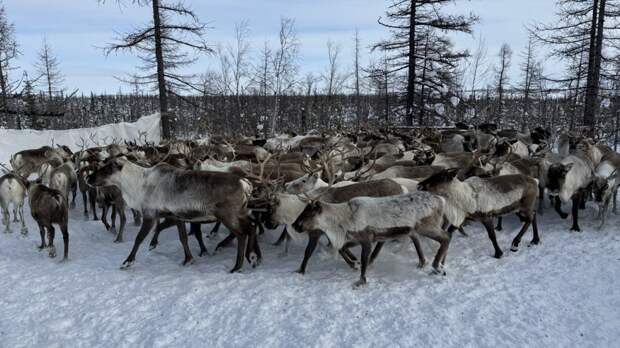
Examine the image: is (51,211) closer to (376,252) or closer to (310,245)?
(310,245)

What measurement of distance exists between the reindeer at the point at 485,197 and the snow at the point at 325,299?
522mm

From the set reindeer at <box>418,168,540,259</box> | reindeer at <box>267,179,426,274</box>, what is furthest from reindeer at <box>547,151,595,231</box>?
reindeer at <box>267,179,426,274</box>

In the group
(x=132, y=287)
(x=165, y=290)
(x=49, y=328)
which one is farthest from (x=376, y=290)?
(x=49, y=328)

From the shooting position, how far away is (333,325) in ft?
13.8

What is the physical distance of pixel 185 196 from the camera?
5.77m

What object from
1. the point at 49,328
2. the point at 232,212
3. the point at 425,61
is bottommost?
the point at 49,328

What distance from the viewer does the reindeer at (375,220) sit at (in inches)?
199

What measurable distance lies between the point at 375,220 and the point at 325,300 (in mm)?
1091

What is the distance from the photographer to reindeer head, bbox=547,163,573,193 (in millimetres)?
6793

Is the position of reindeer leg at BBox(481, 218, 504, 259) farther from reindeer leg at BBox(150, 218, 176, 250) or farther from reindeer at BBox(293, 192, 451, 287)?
reindeer leg at BBox(150, 218, 176, 250)

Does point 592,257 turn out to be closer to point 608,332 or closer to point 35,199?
point 608,332

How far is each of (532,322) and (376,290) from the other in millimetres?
1602

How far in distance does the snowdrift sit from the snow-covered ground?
10597mm

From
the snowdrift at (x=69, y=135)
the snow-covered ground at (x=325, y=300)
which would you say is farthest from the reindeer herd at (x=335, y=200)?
the snowdrift at (x=69, y=135)
